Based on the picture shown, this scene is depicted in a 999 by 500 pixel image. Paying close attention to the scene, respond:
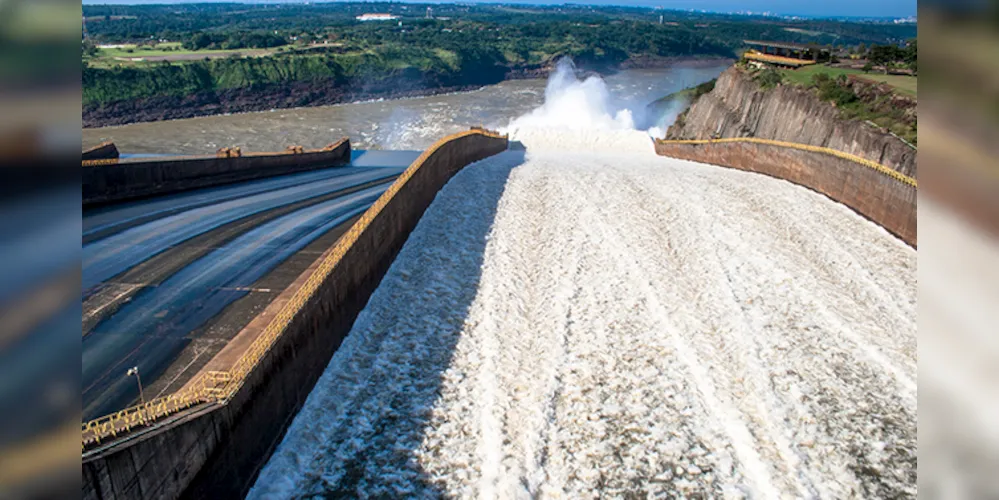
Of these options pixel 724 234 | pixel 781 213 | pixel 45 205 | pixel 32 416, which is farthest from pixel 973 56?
pixel 781 213

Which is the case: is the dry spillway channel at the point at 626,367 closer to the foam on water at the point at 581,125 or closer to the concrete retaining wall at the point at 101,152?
the concrete retaining wall at the point at 101,152

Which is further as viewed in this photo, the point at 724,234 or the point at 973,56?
the point at 724,234

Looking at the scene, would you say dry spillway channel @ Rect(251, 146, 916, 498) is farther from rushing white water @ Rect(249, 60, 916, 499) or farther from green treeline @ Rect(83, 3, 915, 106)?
green treeline @ Rect(83, 3, 915, 106)

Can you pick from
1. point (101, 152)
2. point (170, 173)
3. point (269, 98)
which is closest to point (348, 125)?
point (269, 98)

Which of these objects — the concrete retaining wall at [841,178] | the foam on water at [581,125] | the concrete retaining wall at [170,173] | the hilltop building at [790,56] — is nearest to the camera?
the concrete retaining wall at [841,178]

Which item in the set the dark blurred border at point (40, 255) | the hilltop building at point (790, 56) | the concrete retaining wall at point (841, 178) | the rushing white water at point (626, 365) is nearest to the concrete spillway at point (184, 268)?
the rushing white water at point (626, 365)

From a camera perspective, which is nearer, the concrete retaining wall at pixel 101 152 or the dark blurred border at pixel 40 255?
the dark blurred border at pixel 40 255

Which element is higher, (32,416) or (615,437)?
(32,416)

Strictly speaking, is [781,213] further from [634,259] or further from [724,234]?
[634,259]
